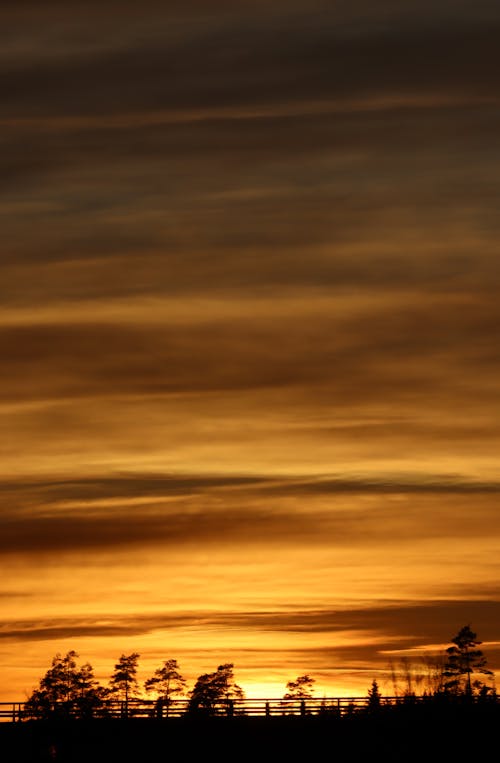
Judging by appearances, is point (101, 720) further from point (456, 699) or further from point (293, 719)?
point (456, 699)

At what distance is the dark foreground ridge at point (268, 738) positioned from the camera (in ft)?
195

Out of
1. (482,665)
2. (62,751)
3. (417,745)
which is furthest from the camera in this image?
(482,665)

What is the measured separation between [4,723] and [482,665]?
77.6 m

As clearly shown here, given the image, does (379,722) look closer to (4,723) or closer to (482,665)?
(4,723)

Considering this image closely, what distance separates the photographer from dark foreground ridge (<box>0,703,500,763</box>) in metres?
59.6

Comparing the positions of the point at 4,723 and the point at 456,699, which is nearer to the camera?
the point at 456,699

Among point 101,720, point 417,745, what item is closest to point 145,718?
point 101,720

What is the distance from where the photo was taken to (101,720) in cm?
6438

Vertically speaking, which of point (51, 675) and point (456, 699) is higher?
point (51, 675)

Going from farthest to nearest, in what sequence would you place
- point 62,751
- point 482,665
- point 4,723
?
point 482,665 < point 4,723 < point 62,751

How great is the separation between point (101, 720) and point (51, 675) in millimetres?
80646

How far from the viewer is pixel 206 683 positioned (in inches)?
5625

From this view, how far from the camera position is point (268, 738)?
6338 cm

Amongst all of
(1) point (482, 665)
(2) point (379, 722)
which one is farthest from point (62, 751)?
(1) point (482, 665)
